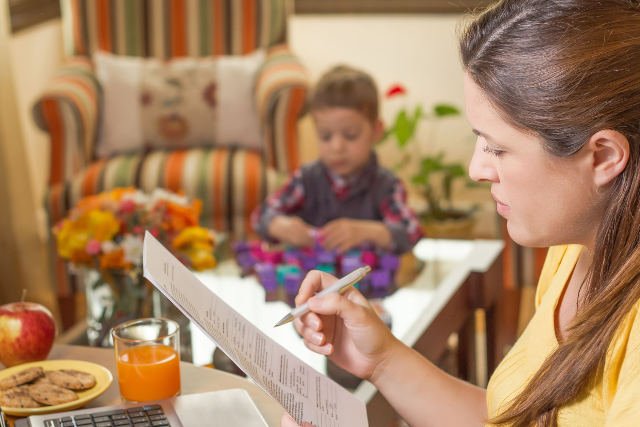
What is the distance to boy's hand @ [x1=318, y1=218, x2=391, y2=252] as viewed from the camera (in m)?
2.51

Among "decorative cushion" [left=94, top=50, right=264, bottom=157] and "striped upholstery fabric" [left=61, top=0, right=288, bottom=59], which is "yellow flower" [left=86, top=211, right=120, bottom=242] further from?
"striped upholstery fabric" [left=61, top=0, right=288, bottom=59]

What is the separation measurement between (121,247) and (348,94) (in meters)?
0.98

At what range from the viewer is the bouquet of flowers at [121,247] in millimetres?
1977

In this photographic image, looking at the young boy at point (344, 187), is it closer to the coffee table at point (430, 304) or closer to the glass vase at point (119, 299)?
the coffee table at point (430, 304)

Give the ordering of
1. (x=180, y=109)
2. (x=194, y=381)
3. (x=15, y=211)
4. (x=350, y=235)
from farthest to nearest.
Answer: (x=180, y=109) < (x=15, y=211) < (x=350, y=235) < (x=194, y=381)

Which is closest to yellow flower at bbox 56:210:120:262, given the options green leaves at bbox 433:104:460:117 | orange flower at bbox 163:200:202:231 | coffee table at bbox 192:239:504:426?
orange flower at bbox 163:200:202:231

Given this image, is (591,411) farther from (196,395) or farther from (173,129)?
(173,129)

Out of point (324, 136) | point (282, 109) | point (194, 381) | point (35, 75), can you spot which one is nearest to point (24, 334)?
point (194, 381)

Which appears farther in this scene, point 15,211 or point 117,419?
point 15,211

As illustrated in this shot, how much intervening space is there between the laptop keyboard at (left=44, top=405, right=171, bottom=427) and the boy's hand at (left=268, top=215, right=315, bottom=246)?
1466 millimetres

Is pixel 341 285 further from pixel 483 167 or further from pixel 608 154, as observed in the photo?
pixel 608 154

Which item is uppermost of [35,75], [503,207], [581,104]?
[581,104]

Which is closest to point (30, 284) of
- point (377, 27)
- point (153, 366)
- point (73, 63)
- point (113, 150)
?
point (113, 150)

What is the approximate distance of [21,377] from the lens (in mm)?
1227
